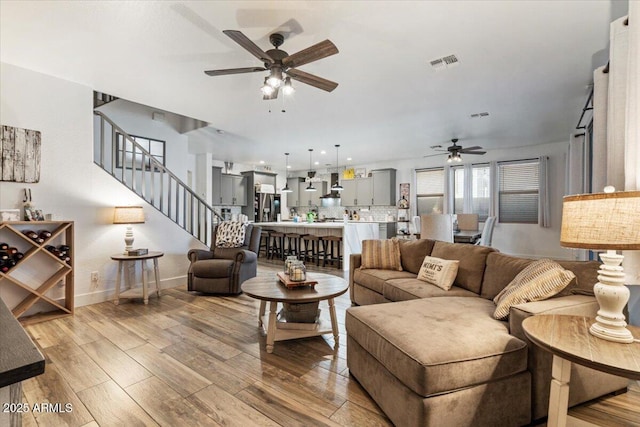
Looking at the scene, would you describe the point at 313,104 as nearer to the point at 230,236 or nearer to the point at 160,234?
the point at 230,236

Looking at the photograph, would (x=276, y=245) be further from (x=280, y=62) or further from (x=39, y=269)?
(x=280, y=62)

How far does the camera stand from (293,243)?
760 centimetres

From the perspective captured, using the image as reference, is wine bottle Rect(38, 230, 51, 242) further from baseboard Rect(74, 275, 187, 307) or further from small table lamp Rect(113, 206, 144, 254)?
baseboard Rect(74, 275, 187, 307)

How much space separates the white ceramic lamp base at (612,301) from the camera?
1345mm

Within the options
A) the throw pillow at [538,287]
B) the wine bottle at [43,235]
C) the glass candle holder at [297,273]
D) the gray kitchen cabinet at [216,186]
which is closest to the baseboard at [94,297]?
the wine bottle at [43,235]

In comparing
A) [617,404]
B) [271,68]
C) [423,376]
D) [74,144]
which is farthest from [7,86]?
[617,404]

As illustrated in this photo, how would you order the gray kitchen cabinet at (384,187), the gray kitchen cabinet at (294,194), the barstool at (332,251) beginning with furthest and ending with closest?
the gray kitchen cabinet at (294,194), the gray kitchen cabinet at (384,187), the barstool at (332,251)

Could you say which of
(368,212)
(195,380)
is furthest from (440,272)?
(368,212)

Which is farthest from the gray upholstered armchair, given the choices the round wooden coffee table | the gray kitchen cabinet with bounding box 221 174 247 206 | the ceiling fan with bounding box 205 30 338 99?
the gray kitchen cabinet with bounding box 221 174 247 206

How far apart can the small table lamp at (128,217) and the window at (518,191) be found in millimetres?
7739

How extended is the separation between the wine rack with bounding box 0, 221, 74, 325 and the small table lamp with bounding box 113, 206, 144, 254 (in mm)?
512

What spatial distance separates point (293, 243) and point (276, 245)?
56 centimetres

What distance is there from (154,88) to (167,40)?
1.27 metres

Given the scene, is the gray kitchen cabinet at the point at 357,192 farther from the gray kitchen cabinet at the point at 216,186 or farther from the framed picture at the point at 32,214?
the framed picture at the point at 32,214
